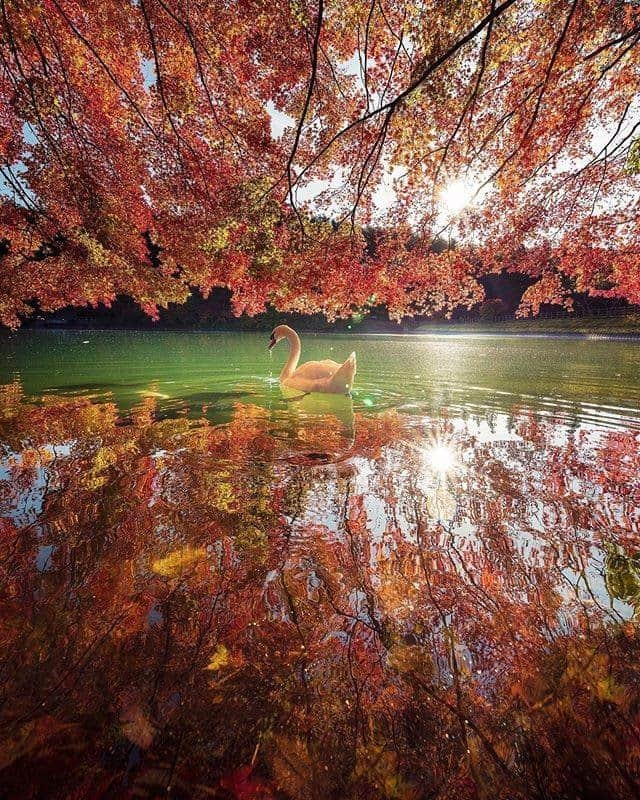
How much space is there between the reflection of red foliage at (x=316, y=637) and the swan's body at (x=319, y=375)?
5098mm

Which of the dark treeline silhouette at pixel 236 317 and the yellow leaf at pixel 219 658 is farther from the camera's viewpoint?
the dark treeline silhouette at pixel 236 317

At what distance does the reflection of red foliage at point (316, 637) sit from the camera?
4.83 ft

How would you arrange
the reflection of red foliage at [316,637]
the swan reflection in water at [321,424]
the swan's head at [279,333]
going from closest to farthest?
the reflection of red foliage at [316,637] → the swan reflection in water at [321,424] → the swan's head at [279,333]

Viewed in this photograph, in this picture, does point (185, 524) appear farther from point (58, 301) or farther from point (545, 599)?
point (58, 301)

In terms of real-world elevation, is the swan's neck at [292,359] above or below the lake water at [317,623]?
above

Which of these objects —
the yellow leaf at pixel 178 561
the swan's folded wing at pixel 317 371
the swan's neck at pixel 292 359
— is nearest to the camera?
the yellow leaf at pixel 178 561

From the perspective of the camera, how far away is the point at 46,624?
206 centimetres

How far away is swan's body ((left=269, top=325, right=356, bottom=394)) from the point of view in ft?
29.4

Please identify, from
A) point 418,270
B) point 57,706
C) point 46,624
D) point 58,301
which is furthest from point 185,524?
point 58,301

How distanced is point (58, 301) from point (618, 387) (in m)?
17.5

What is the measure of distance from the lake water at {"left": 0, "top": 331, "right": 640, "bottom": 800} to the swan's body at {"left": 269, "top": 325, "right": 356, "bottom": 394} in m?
4.11

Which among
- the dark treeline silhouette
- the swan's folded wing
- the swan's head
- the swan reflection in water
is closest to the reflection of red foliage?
the swan reflection in water

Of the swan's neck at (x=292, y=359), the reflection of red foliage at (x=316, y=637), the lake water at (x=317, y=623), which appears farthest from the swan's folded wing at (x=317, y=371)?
the reflection of red foliage at (x=316, y=637)

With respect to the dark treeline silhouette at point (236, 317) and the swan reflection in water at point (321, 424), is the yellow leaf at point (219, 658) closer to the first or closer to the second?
the swan reflection in water at point (321, 424)
